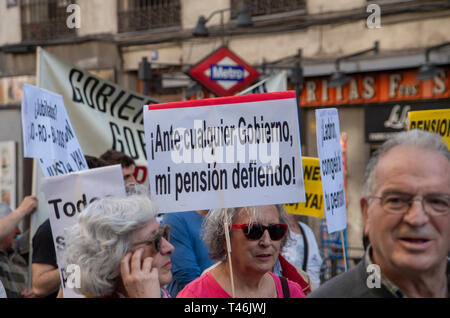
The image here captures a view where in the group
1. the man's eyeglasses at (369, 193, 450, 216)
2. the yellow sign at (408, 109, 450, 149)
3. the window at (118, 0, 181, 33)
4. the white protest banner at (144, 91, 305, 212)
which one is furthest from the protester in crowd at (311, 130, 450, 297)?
the window at (118, 0, 181, 33)

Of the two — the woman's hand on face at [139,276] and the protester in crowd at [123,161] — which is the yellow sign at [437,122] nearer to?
the protester in crowd at [123,161]

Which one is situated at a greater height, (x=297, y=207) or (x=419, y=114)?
(x=419, y=114)

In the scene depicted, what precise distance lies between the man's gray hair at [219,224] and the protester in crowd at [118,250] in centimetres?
55

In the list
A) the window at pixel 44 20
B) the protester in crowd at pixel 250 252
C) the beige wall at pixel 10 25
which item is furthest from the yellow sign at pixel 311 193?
the beige wall at pixel 10 25

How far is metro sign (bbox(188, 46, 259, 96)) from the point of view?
9789 millimetres

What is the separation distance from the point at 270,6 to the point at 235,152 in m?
11.3

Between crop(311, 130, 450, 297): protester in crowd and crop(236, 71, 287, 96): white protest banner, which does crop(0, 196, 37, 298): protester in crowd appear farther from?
crop(236, 71, 287, 96): white protest banner

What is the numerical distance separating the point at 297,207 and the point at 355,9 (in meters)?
8.06

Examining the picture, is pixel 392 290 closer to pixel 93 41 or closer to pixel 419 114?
pixel 419 114

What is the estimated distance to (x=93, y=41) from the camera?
1602cm

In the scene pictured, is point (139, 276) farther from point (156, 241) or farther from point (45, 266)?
point (45, 266)

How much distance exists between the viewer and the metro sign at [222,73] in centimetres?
979

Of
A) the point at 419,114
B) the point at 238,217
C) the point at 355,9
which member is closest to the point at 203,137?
the point at 238,217
